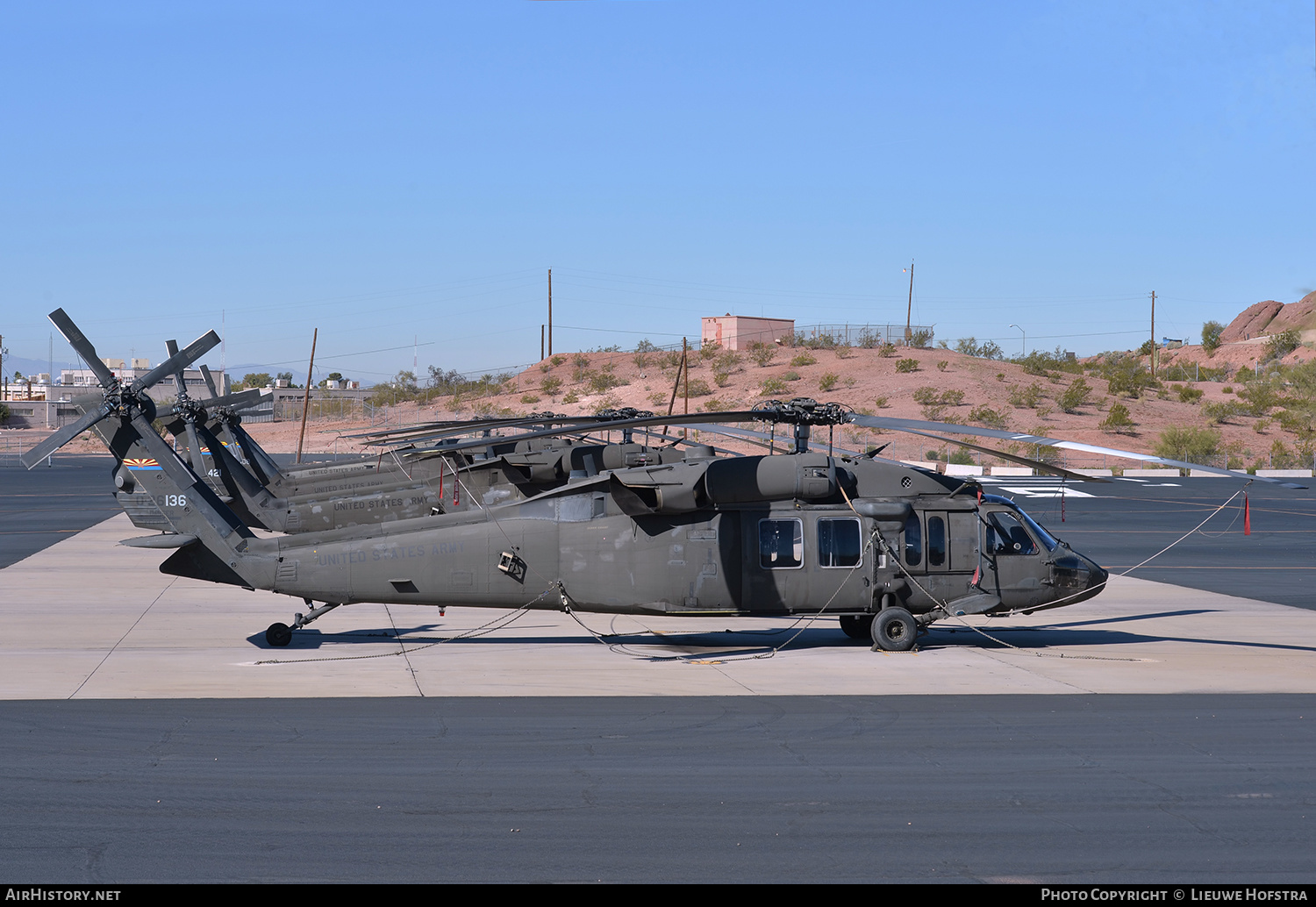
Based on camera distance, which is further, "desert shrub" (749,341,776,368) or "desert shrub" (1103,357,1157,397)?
"desert shrub" (749,341,776,368)

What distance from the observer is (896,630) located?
15.3 m

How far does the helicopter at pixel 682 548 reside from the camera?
14.7 m

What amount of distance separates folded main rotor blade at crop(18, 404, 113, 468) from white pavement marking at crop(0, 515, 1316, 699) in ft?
8.72

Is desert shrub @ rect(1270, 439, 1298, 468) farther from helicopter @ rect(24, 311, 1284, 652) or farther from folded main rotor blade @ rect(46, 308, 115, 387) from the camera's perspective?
folded main rotor blade @ rect(46, 308, 115, 387)

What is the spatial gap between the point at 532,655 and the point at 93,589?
10.4 meters

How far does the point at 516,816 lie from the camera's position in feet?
27.6

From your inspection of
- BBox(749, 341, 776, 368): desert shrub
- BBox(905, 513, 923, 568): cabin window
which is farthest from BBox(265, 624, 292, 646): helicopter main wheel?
BBox(749, 341, 776, 368): desert shrub

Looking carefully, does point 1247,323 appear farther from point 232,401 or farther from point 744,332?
point 232,401

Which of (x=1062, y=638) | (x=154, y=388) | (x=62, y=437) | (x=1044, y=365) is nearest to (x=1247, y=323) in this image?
(x=1044, y=365)

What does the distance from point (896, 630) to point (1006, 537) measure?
211 cm

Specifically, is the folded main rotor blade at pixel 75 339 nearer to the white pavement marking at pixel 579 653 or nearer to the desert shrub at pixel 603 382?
the white pavement marking at pixel 579 653

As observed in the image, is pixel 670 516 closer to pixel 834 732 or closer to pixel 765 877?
pixel 834 732

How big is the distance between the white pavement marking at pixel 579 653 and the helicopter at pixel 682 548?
80 cm

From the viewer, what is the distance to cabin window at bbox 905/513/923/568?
1532 cm
